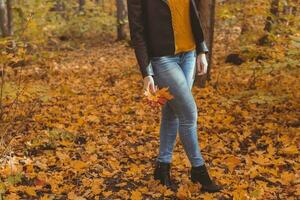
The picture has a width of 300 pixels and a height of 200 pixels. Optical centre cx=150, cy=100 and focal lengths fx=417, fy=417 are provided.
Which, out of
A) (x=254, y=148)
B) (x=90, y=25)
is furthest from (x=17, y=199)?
(x=90, y=25)

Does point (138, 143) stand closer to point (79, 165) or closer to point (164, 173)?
point (79, 165)

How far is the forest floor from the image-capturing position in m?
4.11

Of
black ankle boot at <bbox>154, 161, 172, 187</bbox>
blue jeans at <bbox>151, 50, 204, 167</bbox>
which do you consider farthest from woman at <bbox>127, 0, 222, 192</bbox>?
black ankle boot at <bbox>154, 161, 172, 187</bbox>

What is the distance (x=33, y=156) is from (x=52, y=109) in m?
2.32

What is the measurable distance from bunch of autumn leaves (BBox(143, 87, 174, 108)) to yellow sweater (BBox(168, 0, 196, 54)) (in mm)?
396

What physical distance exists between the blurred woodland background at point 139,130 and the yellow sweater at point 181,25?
133 centimetres

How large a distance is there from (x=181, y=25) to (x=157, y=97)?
2.22 ft

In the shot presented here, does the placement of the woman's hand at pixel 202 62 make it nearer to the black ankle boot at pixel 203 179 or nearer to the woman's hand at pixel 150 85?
the woman's hand at pixel 150 85

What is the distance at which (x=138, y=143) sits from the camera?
18.7ft

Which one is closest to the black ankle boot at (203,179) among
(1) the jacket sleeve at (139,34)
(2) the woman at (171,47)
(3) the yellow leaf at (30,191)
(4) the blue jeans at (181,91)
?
(4) the blue jeans at (181,91)

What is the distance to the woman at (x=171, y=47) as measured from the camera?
3445 mm

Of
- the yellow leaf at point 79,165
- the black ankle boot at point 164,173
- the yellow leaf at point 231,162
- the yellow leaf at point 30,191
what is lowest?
the yellow leaf at point 79,165

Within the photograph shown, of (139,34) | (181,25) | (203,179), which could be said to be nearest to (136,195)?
(203,179)

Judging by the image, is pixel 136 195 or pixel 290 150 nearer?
pixel 136 195
